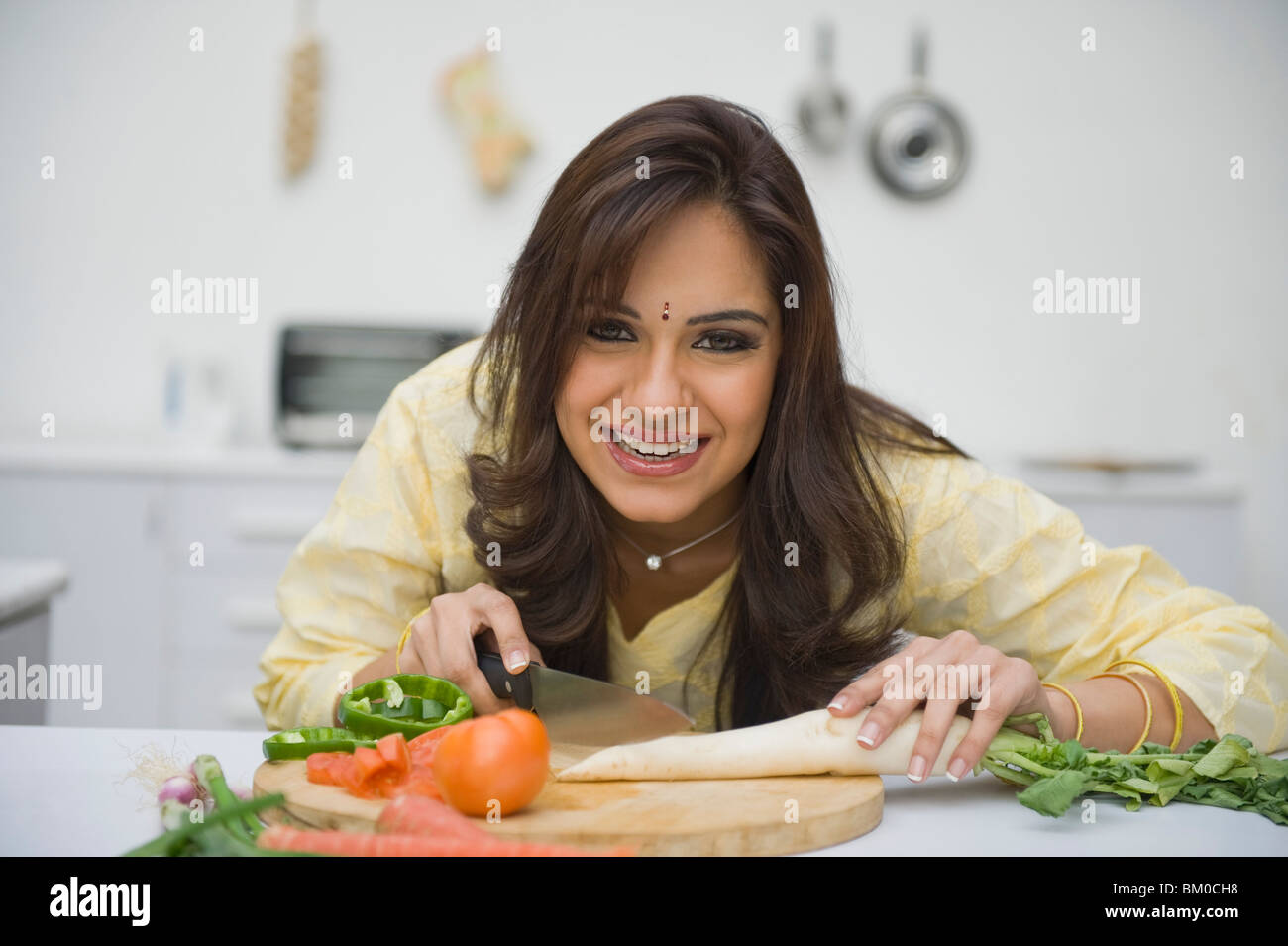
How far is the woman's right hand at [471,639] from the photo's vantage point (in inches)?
47.8

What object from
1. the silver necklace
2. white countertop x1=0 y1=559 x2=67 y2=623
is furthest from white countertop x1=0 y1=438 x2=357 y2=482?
the silver necklace

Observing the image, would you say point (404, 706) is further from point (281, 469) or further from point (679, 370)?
point (281, 469)

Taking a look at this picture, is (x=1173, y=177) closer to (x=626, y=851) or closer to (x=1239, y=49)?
(x=1239, y=49)

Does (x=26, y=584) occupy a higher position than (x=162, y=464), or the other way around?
(x=162, y=464)

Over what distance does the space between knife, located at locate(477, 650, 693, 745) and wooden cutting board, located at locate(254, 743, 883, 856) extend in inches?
6.6

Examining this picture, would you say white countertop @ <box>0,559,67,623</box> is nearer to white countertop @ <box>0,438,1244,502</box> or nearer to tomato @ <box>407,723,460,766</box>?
tomato @ <box>407,723,460,766</box>

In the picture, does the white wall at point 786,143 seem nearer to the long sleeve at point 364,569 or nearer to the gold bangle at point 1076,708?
the long sleeve at point 364,569

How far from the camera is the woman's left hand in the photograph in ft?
3.51

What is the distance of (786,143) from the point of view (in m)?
→ 3.37

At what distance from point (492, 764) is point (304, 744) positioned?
22 centimetres

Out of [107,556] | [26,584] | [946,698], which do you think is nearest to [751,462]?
[946,698]

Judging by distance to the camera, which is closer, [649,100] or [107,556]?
[107,556]

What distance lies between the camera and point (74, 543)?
2.89 meters

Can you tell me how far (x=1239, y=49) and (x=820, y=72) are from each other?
1.24 meters
